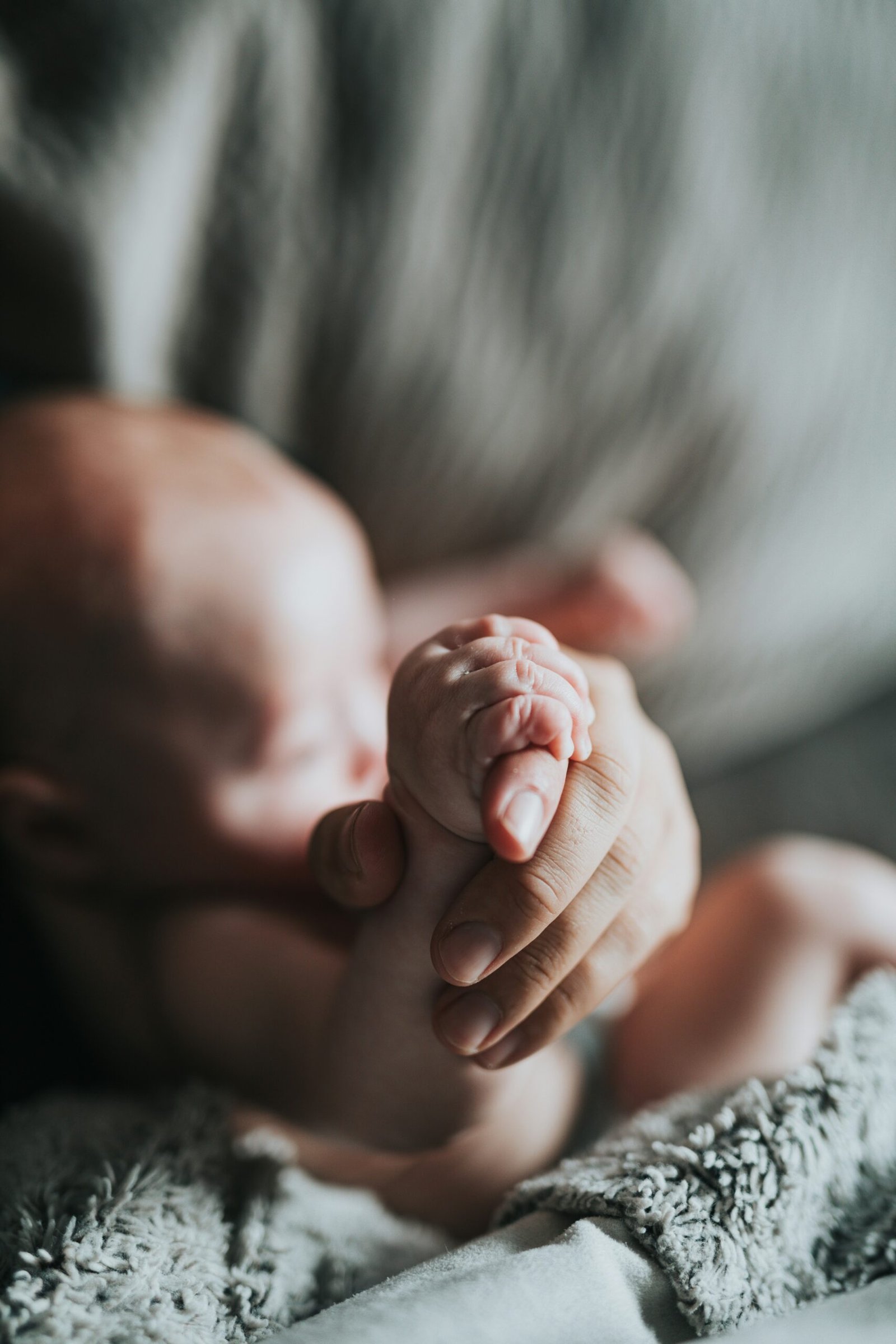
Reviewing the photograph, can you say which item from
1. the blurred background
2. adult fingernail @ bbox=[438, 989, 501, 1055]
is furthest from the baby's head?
adult fingernail @ bbox=[438, 989, 501, 1055]

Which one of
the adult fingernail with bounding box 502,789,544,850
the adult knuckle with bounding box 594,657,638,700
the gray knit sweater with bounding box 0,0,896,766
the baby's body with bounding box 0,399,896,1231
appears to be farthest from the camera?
the gray knit sweater with bounding box 0,0,896,766

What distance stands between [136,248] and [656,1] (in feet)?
1.62

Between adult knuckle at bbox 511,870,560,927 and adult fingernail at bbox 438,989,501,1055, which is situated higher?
adult knuckle at bbox 511,870,560,927

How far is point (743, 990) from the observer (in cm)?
67

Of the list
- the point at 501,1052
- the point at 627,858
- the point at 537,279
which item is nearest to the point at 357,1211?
the point at 501,1052

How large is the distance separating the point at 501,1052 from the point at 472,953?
0.29 feet

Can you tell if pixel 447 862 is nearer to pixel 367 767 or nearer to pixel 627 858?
pixel 627 858

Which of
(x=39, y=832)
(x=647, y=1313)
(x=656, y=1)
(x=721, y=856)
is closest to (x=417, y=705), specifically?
(x=647, y=1313)

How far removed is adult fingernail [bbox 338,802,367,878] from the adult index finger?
48 mm

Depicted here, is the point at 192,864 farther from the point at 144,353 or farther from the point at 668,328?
the point at 668,328

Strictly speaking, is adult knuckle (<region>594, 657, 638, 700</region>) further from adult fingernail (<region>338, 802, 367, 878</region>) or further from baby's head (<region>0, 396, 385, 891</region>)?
baby's head (<region>0, 396, 385, 891</region>)

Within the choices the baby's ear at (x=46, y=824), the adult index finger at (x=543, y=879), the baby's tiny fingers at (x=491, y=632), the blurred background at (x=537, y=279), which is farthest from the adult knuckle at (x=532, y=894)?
the blurred background at (x=537, y=279)

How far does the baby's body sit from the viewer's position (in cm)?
64

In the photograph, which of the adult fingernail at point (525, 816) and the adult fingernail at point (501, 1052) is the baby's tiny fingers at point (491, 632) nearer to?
the adult fingernail at point (525, 816)
